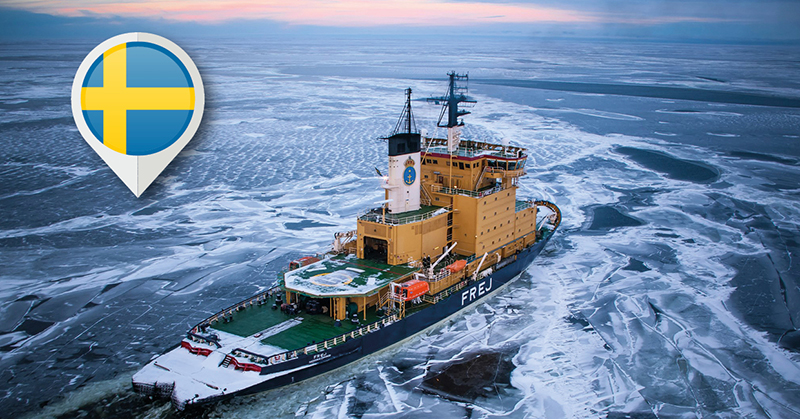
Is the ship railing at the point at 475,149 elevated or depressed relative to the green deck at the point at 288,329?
elevated

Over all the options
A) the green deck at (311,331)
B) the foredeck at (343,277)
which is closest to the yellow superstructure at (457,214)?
the foredeck at (343,277)

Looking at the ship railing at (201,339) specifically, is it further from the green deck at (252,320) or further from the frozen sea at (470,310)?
the frozen sea at (470,310)

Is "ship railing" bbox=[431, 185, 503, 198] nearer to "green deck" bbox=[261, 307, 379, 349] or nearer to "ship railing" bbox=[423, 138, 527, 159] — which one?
"ship railing" bbox=[423, 138, 527, 159]

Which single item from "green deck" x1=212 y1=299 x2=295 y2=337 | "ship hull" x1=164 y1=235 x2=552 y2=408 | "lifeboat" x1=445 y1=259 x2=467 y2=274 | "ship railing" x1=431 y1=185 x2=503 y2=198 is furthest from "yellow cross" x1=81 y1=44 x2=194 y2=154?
"ship railing" x1=431 y1=185 x2=503 y2=198

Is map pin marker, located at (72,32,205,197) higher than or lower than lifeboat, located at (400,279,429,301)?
higher

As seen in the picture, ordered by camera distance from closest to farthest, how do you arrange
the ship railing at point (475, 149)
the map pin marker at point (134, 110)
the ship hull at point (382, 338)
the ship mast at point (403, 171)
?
the map pin marker at point (134, 110), the ship hull at point (382, 338), the ship mast at point (403, 171), the ship railing at point (475, 149)

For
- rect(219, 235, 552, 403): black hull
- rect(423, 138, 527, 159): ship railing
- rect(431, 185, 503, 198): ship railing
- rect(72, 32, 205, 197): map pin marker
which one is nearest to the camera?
rect(72, 32, 205, 197): map pin marker

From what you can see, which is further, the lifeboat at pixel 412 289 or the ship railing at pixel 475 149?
the ship railing at pixel 475 149

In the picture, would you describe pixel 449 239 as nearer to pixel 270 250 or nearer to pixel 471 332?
pixel 471 332
